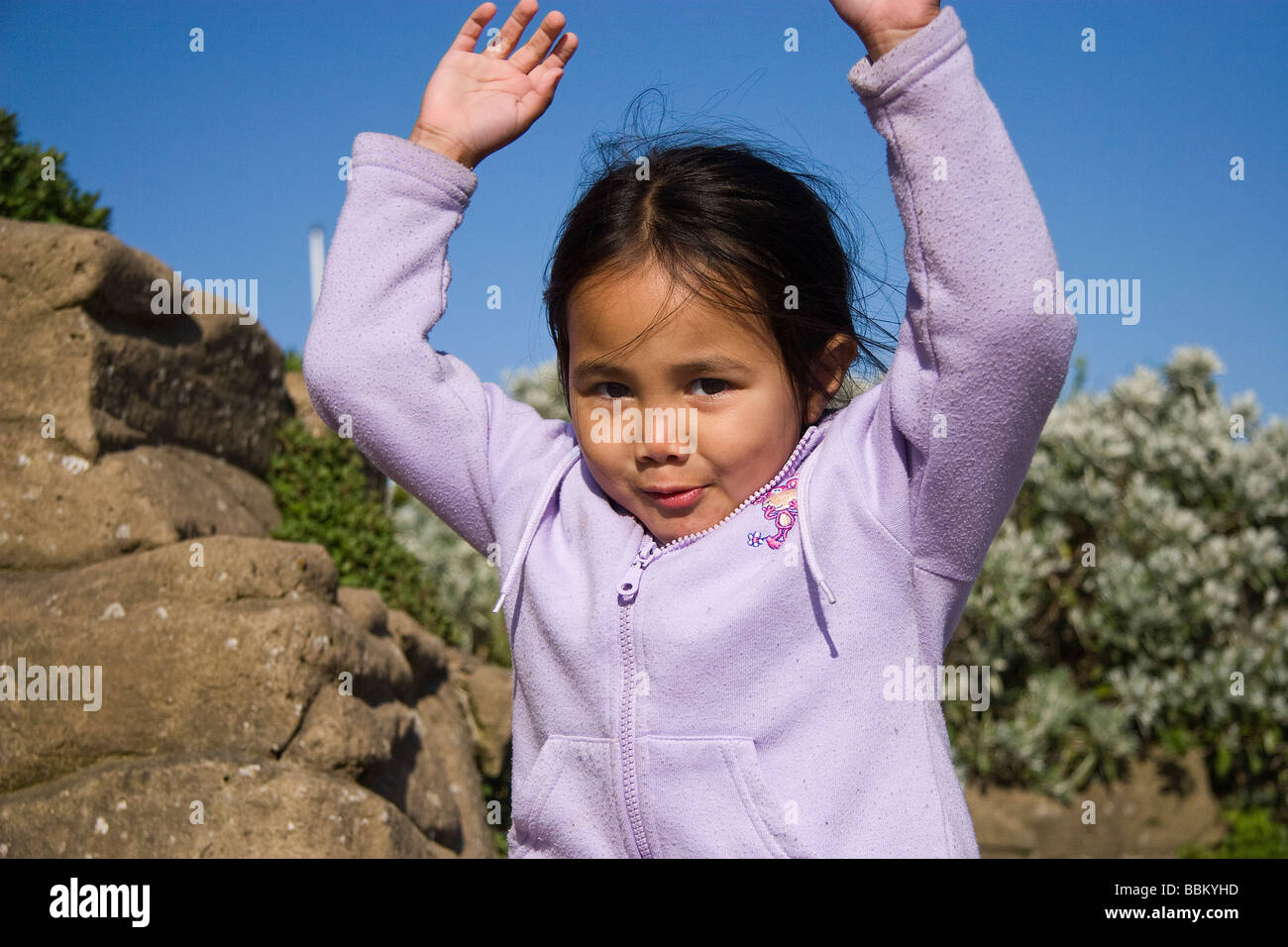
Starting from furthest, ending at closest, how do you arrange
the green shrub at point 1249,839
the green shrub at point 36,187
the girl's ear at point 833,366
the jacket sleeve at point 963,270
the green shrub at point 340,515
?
the green shrub at point 1249,839 < the green shrub at point 340,515 < the green shrub at point 36,187 < the girl's ear at point 833,366 < the jacket sleeve at point 963,270

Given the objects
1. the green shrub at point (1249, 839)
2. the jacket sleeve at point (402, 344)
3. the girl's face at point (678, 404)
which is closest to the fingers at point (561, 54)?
the jacket sleeve at point (402, 344)

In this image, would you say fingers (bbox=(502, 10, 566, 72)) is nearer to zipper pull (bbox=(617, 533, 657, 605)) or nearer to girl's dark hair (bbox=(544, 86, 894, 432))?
girl's dark hair (bbox=(544, 86, 894, 432))

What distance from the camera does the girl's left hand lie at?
1.66 m

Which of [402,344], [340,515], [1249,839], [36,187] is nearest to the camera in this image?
[402,344]

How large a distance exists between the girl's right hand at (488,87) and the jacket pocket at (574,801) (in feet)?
3.82

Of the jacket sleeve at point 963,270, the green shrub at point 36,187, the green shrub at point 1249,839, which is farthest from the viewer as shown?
the green shrub at point 1249,839

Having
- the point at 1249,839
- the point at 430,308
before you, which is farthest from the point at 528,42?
the point at 1249,839

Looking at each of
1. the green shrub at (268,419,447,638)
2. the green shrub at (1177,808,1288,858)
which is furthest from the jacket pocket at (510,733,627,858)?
the green shrub at (1177,808,1288,858)

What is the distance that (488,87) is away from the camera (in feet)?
7.29

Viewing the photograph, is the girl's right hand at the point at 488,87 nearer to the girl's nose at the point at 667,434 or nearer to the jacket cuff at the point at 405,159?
the jacket cuff at the point at 405,159

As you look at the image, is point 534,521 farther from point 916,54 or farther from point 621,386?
point 916,54

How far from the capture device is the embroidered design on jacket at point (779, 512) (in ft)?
6.37

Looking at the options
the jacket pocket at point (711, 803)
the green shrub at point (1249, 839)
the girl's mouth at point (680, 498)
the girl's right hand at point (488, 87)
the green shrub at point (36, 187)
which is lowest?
the green shrub at point (1249, 839)

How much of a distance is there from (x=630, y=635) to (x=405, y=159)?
1.00 m
